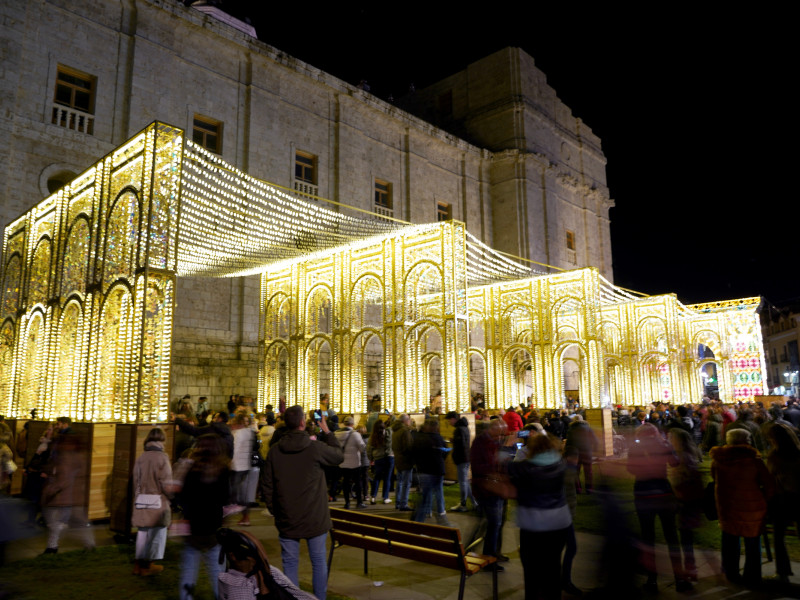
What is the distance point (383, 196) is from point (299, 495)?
2259cm

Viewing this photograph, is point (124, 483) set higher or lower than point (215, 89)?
lower

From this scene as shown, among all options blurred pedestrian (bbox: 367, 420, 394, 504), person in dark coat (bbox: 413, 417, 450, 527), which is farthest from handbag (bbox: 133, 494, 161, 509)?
blurred pedestrian (bbox: 367, 420, 394, 504)

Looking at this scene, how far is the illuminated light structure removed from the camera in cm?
798

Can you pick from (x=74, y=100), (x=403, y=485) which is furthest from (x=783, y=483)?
(x=74, y=100)

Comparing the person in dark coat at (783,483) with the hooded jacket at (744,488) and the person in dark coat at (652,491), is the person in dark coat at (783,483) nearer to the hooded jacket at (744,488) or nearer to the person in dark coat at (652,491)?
the hooded jacket at (744,488)

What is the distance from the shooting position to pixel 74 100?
17.0 meters

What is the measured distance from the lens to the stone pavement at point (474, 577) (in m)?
5.09

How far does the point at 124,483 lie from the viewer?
7137 mm

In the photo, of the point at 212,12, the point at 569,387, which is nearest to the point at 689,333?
the point at 569,387

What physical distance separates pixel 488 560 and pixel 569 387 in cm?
2888

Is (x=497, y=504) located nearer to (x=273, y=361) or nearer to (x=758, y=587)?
(x=758, y=587)

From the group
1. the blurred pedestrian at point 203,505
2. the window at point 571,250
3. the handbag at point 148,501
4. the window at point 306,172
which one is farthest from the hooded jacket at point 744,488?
the window at point 571,250

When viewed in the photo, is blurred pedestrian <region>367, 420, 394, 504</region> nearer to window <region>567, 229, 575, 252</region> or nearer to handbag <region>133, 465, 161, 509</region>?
handbag <region>133, 465, 161, 509</region>

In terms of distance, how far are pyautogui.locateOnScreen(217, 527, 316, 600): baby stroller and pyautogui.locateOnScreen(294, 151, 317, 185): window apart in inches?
805
